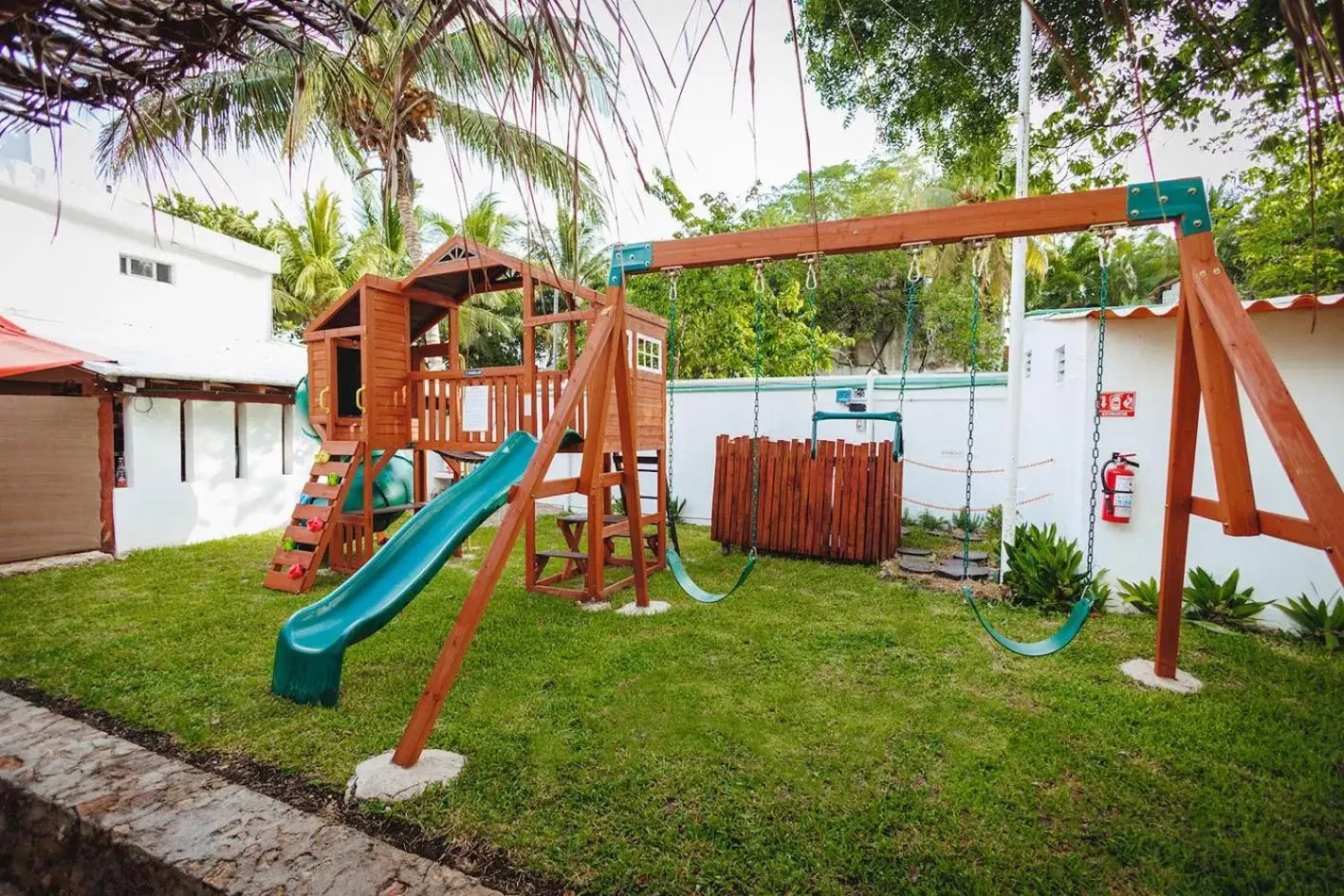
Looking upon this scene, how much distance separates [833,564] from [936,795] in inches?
185

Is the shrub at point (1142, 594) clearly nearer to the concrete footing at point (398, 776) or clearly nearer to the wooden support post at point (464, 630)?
the wooden support post at point (464, 630)

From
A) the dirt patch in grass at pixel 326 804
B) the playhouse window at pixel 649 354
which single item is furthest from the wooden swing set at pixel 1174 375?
the playhouse window at pixel 649 354

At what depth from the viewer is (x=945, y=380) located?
9875mm

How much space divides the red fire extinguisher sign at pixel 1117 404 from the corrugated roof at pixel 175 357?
34.0 feet

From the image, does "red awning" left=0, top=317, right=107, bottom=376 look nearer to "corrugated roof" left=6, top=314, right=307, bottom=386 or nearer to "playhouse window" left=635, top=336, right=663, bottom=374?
"corrugated roof" left=6, top=314, right=307, bottom=386

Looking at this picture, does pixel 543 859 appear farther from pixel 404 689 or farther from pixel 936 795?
pixel 404 689

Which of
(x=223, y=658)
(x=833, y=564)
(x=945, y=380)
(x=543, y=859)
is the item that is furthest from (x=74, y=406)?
(x=945, y=380)

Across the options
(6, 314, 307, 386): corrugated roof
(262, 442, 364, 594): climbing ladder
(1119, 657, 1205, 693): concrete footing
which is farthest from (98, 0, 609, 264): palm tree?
(6, 314, 307, 386): corrugated roof

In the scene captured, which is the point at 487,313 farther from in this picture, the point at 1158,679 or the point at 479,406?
the point at 1158,679

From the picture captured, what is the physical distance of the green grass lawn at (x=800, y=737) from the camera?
2371 millimetres

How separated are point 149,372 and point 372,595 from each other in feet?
20.6

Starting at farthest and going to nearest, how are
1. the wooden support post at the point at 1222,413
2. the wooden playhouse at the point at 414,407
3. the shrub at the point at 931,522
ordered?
1. the shrub at the point at 931,522
2. the wooden playhouse at the point at 414,407
3. the wooden support post at the point at 1222,413

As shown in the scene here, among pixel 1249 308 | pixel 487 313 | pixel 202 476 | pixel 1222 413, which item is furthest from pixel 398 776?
pixel 487 313

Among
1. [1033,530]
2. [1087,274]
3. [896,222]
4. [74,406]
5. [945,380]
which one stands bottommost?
[1033,530]
